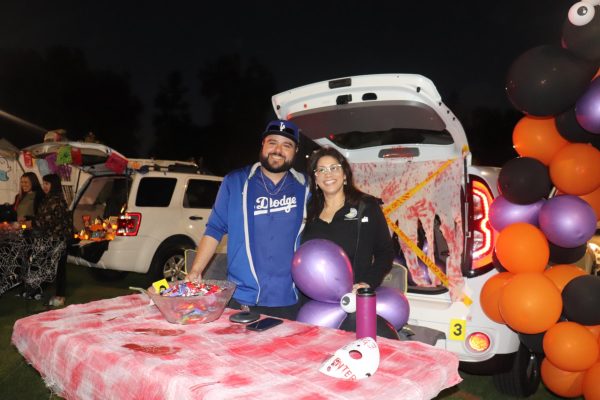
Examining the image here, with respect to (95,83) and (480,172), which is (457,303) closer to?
(480,172)

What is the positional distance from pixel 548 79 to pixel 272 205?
190 centimetres

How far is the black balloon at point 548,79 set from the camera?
304 centimetres

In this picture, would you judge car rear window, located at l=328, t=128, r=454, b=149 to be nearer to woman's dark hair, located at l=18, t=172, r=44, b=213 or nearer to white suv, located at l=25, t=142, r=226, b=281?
white suv, located at l=25, t=142, r=226, b=281

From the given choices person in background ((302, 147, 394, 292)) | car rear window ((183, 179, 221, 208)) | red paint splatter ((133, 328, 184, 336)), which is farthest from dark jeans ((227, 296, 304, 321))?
car rear window ((183, 179, 221, 208))

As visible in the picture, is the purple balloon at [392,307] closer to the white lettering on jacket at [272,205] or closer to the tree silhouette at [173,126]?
the white lettering on jacket at [272,205]

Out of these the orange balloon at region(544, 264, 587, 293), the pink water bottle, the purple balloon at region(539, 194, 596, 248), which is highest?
the purple balloon at region(539, 194, 596, 248)

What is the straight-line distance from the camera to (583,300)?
10.1 ft

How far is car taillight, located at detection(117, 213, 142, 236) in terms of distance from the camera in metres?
7.27

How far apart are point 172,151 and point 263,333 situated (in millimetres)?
37904

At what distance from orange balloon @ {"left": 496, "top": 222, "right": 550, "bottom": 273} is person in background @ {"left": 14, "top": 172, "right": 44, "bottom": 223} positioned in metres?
6.54

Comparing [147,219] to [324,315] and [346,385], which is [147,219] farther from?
[346,385]

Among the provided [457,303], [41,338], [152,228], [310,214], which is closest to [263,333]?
[41,338]

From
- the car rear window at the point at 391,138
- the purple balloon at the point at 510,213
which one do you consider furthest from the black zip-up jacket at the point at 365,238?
the car rear window at the point at 391,138

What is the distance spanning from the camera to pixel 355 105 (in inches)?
130
